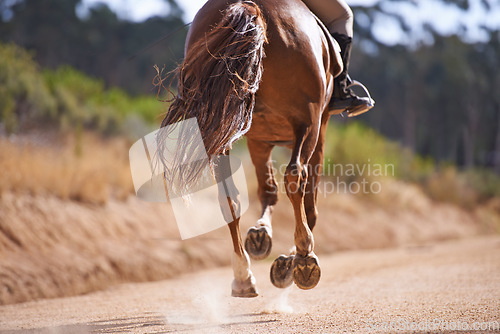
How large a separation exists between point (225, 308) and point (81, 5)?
32121 millimetres

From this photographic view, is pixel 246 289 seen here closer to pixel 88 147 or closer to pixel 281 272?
pixel 281 272

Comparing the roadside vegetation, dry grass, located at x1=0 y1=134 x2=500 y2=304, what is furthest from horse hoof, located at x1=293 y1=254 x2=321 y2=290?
dry grass, located at x1=0 y1=134 x2=500 y2=304

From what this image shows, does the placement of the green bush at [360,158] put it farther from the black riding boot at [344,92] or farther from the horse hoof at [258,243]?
the horse hoof at [258,243]

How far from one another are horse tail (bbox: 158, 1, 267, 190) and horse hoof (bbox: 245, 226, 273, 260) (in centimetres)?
131

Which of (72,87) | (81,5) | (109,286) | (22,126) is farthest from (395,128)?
(109,286)

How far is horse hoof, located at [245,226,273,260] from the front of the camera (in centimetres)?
535

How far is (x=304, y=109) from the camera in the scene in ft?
15.0

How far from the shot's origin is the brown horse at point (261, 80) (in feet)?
13.9

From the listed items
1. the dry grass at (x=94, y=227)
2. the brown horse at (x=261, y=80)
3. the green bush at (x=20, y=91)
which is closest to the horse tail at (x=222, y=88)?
the brown horse at (x=261, y=80)

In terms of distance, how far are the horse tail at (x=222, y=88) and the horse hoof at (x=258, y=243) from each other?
1.31 metres

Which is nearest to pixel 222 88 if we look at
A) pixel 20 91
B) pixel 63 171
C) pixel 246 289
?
pixel 246 289

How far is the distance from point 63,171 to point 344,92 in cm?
620

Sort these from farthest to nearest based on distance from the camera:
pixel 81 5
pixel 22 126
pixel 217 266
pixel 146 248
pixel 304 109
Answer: pixel 81 5 → pixel 22 126 → pixel 217 266 → pixel 146 248 → pixel 304 109

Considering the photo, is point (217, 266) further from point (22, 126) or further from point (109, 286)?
point (22, 126)
